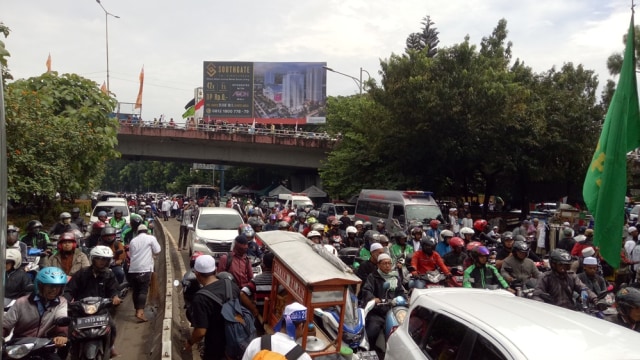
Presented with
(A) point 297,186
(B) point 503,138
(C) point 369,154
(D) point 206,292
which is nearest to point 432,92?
(B) point 503,138

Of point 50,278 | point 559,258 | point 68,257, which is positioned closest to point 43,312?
point 50,278

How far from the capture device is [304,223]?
15875mm

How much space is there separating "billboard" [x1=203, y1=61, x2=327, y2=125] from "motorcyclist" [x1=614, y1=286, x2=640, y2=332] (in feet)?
132

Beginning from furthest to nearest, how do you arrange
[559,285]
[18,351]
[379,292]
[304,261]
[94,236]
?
[94,236]
[379,292]
[559,285]
[304,261]
[18,351]

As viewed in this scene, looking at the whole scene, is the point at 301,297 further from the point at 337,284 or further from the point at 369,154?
the point at 369,154

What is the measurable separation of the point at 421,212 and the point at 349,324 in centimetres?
1161

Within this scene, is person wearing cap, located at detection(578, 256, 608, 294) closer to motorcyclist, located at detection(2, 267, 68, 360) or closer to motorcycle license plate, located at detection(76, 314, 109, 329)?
motorcycle license plate, located at detection(76, 314, 109, 329)

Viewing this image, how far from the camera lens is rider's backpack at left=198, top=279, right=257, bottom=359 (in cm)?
471

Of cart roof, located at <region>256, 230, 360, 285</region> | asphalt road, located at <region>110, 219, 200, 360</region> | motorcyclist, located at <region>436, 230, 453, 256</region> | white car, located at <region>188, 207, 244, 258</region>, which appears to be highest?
cart roof, located at <region>256, 230, 360, 285</region>

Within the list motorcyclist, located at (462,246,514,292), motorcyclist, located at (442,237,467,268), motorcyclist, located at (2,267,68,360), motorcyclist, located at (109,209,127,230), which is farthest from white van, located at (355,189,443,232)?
motorcyclist, located at (2,267,68,360)

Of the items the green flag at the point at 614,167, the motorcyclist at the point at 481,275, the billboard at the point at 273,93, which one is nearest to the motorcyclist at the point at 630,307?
the green flag at the point at 614,167

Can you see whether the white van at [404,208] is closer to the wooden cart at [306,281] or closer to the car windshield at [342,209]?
the car windshield at [342,209]

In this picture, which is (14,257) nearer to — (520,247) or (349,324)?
(349,324)

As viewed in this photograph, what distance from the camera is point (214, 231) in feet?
44.4
